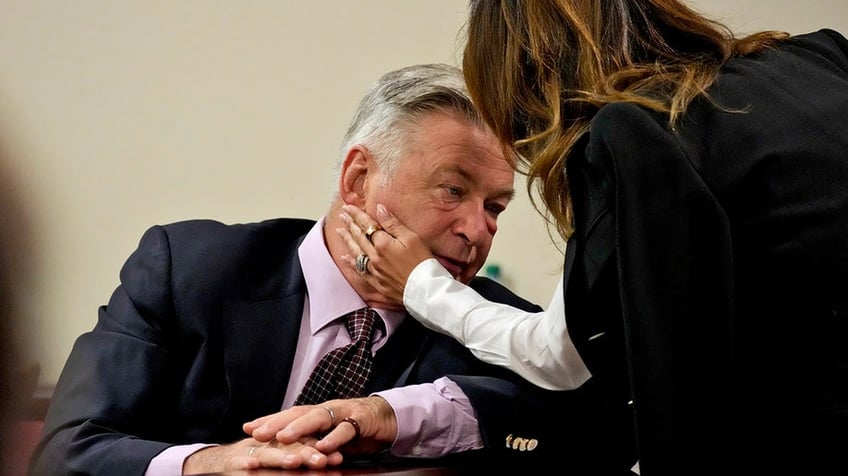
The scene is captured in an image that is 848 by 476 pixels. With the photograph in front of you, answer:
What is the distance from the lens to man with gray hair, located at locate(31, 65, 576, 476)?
167 cm

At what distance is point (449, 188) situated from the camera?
2.04m

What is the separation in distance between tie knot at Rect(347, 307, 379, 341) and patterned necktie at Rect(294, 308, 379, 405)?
0.5 inches

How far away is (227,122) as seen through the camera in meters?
2.81

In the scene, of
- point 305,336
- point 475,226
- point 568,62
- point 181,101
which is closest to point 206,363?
point 305,336

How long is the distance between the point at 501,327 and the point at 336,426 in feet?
0.93

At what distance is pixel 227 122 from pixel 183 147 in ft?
0.44

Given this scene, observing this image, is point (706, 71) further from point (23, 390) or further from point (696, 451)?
point (23, 390)

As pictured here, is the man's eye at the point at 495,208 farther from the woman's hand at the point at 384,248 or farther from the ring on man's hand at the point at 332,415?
the ring on man's hand at the point at 332,415

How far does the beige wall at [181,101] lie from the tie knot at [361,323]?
93cm

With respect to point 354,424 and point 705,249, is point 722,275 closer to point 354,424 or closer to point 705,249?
point 705,249

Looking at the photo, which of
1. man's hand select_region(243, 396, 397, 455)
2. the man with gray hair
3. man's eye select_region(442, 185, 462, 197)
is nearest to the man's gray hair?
the man with gray hair

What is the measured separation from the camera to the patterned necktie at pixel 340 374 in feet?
6.11

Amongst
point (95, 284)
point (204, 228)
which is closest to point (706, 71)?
point (204, 228)

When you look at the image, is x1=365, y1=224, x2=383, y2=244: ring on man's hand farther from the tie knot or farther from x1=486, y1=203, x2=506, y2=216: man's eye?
x1=486, y1=203, x2=506, y2=216: man's eye
